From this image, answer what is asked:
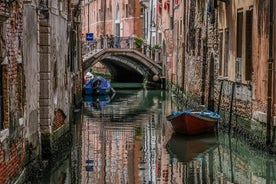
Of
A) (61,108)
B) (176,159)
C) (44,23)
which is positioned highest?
(44,23)

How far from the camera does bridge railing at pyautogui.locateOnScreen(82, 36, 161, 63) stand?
46.8 meters

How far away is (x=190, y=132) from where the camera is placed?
21.1 m

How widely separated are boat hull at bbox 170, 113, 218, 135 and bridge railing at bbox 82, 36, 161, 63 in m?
25.9

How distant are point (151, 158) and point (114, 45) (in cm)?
3077

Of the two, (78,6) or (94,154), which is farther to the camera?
(78,6)

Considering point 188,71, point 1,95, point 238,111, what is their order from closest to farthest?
1. point 1,95
2. point 238,111
3. point 188,71

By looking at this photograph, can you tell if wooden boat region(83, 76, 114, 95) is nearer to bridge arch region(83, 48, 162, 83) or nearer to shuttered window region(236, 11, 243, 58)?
bridge arch region(83, 48, 162, 83)

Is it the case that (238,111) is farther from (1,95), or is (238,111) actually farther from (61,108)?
(1,95)

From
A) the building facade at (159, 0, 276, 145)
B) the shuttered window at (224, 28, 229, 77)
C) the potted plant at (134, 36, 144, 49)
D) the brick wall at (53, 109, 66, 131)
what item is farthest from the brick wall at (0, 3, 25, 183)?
the potted plant at (134, 36, 144, 49)

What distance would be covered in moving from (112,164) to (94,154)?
172 centimetres

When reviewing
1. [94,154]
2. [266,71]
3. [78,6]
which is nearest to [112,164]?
[94,154]

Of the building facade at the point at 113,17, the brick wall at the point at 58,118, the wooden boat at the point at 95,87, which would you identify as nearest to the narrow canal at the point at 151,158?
the brick wall at the point at 58,118

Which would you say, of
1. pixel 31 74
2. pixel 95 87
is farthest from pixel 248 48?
pixel 95 87

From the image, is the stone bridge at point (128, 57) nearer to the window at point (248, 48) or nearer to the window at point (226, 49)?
the window at point (226, 49)
